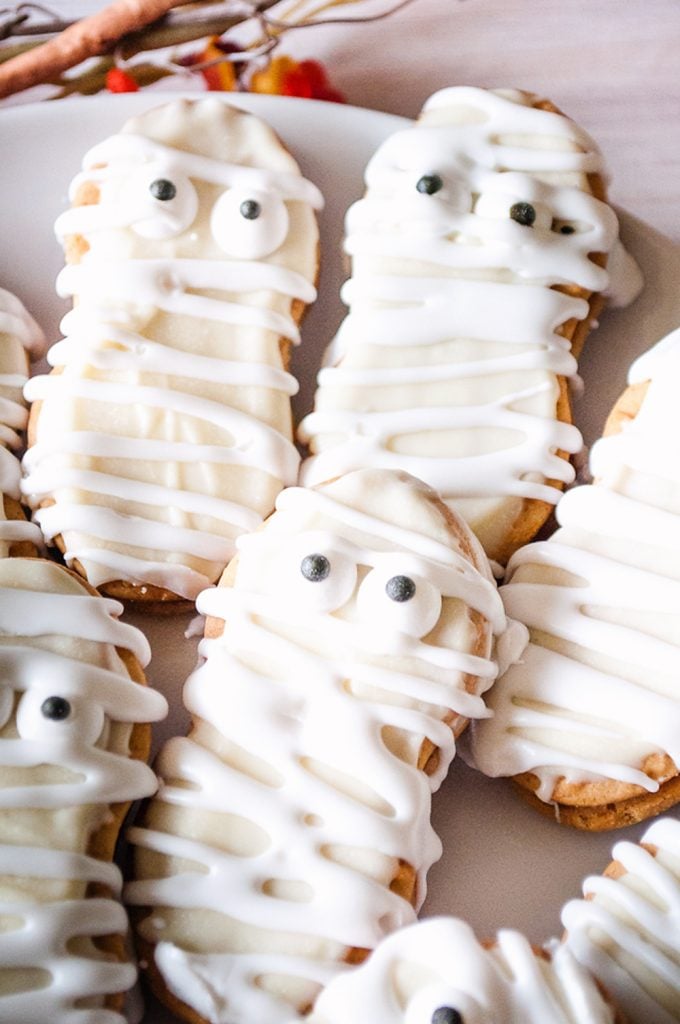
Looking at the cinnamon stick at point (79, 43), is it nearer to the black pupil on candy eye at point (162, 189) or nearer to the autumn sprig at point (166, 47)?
the autumn sprig at point (166, 47)

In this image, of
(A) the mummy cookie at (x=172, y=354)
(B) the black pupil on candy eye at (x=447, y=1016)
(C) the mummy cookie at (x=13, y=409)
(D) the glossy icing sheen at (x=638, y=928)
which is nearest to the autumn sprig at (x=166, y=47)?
(A) the mummy cookie at (x=172, y=354)

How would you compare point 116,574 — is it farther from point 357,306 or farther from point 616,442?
point 616,442

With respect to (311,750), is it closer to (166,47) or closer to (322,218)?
(322,218)

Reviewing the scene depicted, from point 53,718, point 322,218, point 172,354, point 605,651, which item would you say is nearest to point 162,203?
point 172,354

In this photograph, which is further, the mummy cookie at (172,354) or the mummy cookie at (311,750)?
the mummy cookie at (172,354)

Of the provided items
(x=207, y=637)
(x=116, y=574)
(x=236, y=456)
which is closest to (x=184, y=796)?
(x=207, y=637)

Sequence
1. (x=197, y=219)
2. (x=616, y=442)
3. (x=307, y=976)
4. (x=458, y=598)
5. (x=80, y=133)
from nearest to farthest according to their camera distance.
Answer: (x=307, y=976) < (x=458, y=598) < (x=616, y=442) < (x=197, y=219) < (x=80, y=133)
